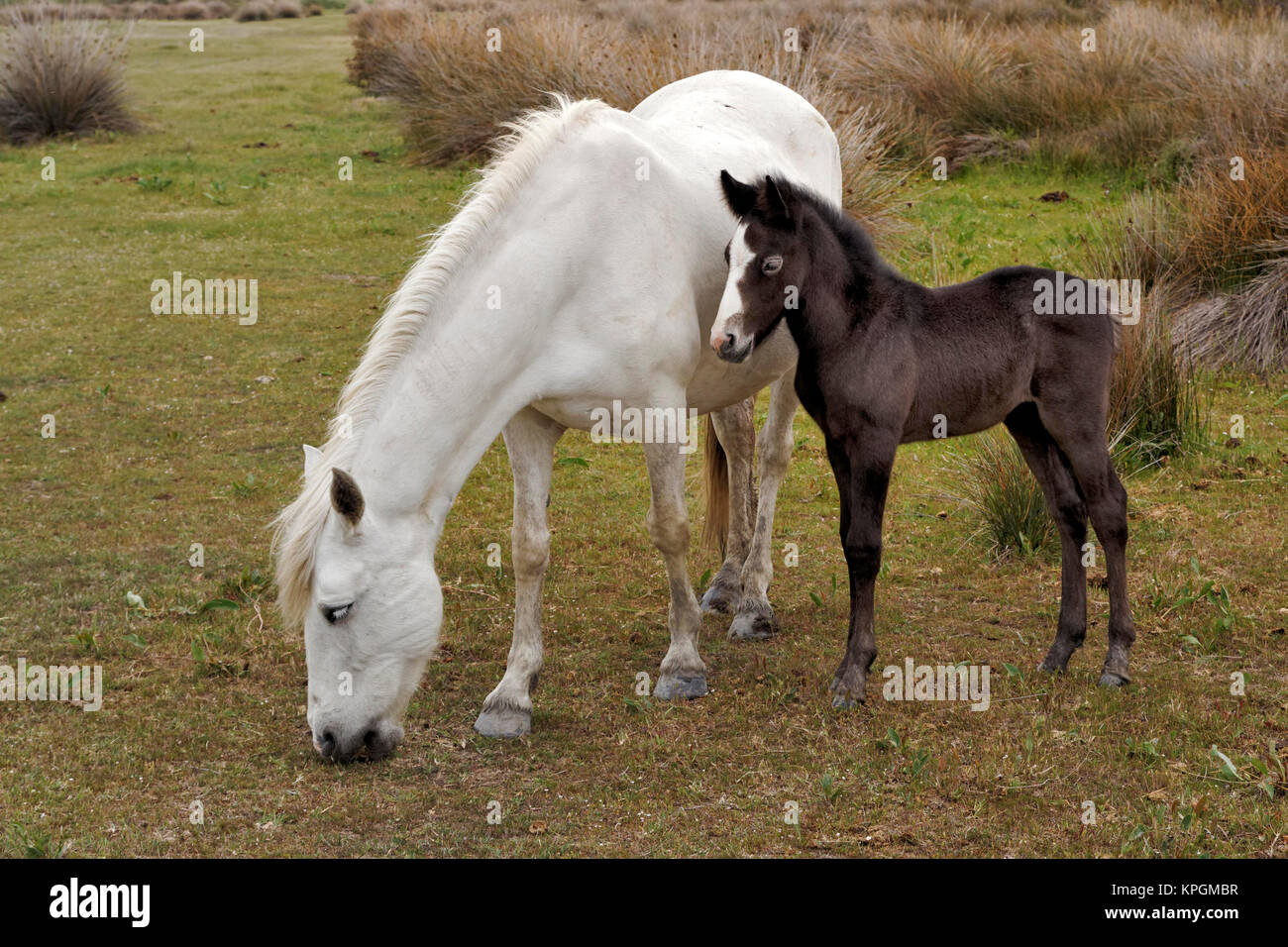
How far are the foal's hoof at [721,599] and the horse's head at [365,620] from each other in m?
2.15

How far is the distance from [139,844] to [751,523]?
130 inches

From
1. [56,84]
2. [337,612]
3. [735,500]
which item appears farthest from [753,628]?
[56,84]

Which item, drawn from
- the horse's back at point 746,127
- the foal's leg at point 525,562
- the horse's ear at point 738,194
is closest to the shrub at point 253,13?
the horse's back at point 746,127

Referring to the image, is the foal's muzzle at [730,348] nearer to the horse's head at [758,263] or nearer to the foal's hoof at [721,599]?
the horse's head at [758,263]

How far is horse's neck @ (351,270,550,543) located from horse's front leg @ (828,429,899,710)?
1255 mm

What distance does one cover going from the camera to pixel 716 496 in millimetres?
6418

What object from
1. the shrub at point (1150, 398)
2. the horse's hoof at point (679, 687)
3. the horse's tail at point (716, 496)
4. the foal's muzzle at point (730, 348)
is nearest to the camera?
the foal's muzzle at point (730, 348)

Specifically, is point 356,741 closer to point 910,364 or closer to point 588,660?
point 588,660

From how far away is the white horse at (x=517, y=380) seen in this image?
418 centimetres

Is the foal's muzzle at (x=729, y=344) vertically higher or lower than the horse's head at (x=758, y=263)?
lower

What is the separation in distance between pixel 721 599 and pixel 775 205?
2.28m

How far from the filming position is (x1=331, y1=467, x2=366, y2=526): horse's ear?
13.0ft

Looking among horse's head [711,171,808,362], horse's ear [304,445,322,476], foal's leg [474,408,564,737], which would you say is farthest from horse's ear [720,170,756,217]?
horse's ear [304,445,322,476]

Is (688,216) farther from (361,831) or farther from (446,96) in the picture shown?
(446,96)
